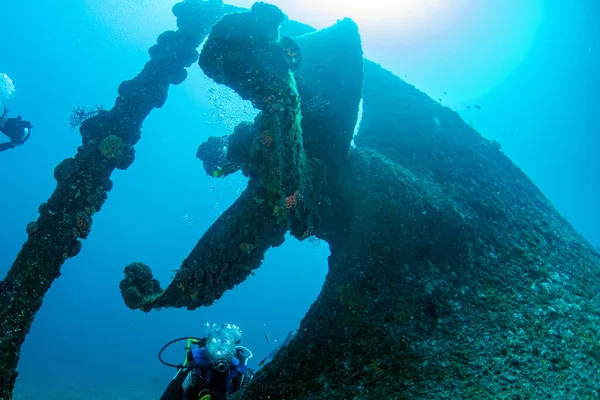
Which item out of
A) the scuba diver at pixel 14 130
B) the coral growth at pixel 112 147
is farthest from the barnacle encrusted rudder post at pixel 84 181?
the scuba diver at pixel 14 130

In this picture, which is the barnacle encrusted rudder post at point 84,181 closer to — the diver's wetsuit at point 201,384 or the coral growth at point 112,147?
the coral growth at point 112,147

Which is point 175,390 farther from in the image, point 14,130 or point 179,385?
point 14,130

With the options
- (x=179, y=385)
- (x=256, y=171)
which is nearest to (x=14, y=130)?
(x=256, y=171)

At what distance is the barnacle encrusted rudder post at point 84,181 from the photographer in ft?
13.6

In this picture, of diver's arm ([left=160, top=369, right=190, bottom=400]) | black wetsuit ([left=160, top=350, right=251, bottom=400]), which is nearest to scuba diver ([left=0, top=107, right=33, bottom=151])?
black wetsuit ([left=160, top=350, right=251, bottom=400])

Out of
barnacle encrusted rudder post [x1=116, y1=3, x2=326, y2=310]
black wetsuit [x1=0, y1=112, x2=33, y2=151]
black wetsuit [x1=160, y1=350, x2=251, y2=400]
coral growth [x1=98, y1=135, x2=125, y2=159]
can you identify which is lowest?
black wetsuit [x1=160, y1=350, x2=251, y2=400]

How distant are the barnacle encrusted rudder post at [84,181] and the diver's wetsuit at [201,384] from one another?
1903 millimetres

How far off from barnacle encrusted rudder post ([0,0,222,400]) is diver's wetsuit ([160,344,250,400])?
74.9 inches

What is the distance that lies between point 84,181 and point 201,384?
362 cm

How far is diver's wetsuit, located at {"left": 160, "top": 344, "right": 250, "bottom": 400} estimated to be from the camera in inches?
190

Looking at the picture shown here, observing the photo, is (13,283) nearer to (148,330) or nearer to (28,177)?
(148,330)

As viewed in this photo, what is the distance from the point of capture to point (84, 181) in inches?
207

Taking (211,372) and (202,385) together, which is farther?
(211,372)

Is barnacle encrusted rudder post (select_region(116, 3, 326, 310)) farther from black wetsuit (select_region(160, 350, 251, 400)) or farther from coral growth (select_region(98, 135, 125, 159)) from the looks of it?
coral growth (select_region(98, 135, 125, 159))
